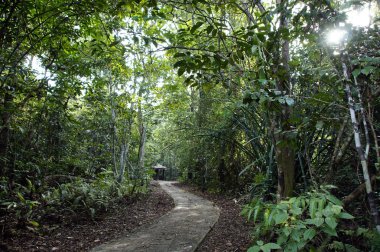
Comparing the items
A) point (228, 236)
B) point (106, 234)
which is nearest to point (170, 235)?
point (228, 236)

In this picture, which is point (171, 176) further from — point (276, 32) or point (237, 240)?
point (276, 32)

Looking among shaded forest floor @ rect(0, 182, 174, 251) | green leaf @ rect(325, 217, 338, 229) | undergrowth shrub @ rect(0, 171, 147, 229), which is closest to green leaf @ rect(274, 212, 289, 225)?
green leaf @ rect(325, 217, 338, 229)

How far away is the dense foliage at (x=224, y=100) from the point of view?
232cm

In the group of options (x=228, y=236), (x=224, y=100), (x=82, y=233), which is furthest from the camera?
(x=224, y=100)

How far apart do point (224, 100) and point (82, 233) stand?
400 cm

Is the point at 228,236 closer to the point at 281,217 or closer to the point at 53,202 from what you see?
the point at 281,217

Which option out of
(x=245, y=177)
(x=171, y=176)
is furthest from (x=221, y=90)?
(x=171, y=176)

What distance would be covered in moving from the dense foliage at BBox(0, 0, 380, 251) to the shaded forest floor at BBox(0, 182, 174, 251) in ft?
0.97

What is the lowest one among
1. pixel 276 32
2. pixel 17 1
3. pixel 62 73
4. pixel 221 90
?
pixel 276 32

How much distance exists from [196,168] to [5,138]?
34.4 feet

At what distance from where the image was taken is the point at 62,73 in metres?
4.61

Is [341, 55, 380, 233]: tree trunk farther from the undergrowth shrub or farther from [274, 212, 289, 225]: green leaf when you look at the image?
the undergrowth shrub

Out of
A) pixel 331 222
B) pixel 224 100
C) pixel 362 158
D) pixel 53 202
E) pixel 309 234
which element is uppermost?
pixel 224 100

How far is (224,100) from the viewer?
6137 millimetres
